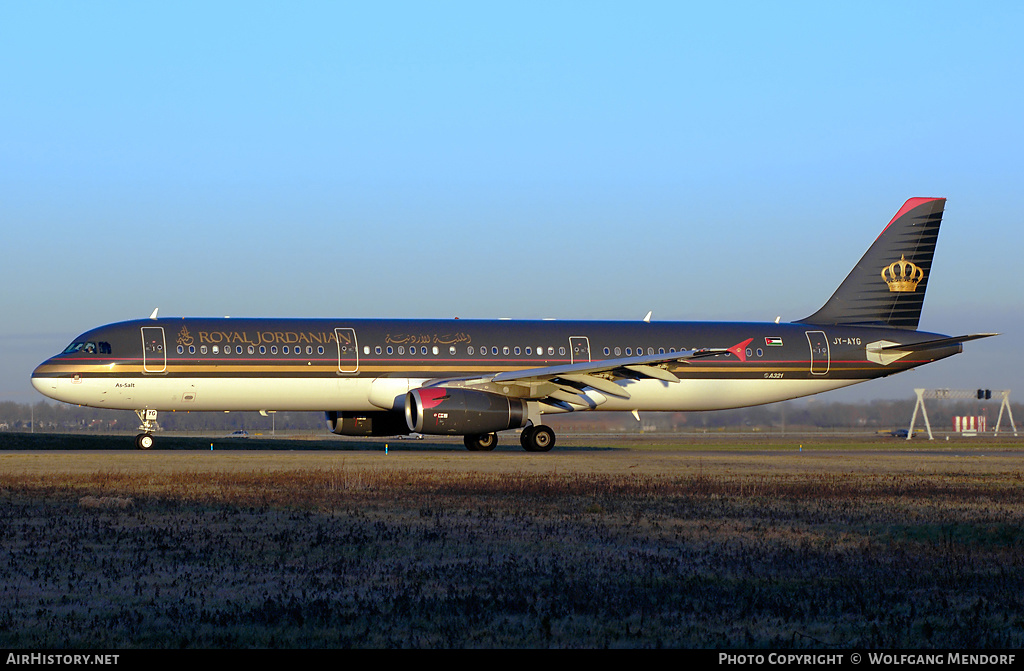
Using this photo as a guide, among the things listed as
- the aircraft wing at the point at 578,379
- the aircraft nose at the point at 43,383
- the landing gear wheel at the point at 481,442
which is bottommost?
the landing gear wheel at the point at 481,442

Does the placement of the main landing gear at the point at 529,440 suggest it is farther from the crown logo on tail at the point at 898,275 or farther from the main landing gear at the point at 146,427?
the crown logo on tail at the point at 898,275

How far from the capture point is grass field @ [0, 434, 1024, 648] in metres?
7.85

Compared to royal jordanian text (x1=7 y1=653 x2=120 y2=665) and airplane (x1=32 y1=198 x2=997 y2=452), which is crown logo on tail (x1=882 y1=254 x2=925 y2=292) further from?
royal jordanian text (x1=7 y1=653 x2=120 y2=665)

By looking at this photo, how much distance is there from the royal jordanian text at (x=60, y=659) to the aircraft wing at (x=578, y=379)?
24.0 m

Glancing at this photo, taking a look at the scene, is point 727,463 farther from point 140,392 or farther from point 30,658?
point 30,658

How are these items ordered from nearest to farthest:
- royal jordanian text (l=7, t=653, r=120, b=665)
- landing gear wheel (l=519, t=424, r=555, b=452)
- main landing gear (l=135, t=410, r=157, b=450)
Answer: royal jordanian text (l=7, t=653, r=120, b=665) < main landing gear (l=135, t=410, r=157, b=450) < landing gear wheel (l=519, t=424, r=555, b=452)

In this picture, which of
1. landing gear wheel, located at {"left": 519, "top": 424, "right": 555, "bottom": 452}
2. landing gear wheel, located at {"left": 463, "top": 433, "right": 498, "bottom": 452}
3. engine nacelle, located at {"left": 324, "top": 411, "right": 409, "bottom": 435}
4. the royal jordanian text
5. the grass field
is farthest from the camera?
landing gear wheel, located at {"left": 463, "top": 433, "right": 498, "bottom": 452}

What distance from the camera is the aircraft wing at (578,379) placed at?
30.7 m

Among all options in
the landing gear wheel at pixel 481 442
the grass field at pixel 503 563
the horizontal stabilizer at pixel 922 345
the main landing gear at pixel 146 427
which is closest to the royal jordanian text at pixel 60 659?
the grass field at pixel 503 563

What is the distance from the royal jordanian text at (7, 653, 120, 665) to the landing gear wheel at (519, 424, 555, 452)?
2652cm

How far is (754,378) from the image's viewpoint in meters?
35.2

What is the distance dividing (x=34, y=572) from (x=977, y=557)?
377 inches

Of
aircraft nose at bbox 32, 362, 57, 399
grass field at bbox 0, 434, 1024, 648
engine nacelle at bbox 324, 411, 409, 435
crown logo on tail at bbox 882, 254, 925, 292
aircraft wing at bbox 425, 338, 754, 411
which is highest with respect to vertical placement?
crown logo on tail at bbox 882, 254, 925, 292

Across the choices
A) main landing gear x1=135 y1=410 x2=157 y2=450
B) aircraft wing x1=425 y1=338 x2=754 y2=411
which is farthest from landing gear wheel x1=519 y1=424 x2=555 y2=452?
main landing gear x1=135 y1=410 x2=157 y2=450
